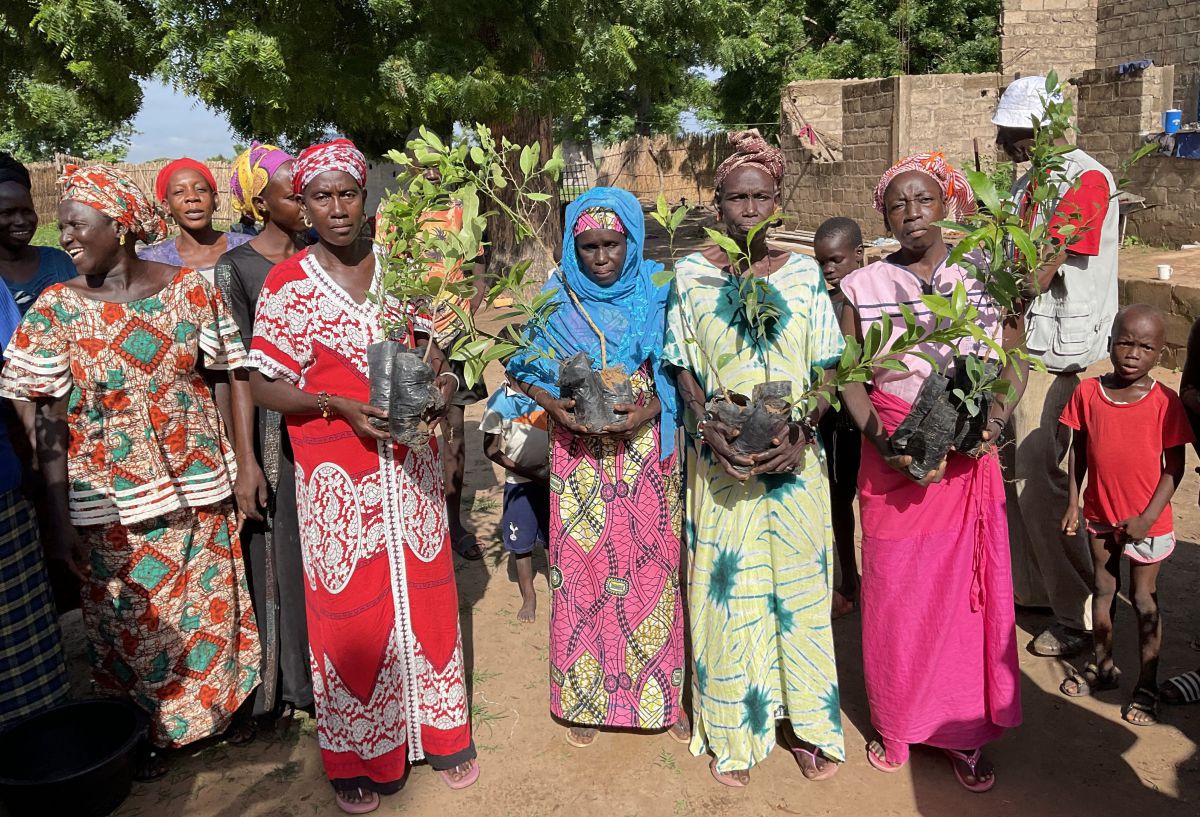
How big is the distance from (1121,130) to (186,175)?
1172cm

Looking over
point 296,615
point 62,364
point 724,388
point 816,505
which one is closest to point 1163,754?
point 816,505

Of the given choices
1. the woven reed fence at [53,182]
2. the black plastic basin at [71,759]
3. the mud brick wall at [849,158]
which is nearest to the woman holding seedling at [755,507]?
the black plastic basin at [71,759]

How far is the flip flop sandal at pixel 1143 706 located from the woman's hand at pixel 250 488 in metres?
3.27

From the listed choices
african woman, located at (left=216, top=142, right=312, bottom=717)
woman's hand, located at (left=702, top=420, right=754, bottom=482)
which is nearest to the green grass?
african woman, located at (left=216, top=142, right=312, bottom=717)

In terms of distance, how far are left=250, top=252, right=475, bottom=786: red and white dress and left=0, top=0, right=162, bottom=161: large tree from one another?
28.0 ft

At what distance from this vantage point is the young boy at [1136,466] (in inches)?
129

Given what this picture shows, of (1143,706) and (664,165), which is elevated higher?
(664,165)

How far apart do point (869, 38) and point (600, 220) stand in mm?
22989

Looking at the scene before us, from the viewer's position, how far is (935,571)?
3.00 meters

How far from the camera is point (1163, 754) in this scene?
10.4 feet

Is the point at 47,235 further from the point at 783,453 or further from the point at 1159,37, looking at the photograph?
the point at 783,453

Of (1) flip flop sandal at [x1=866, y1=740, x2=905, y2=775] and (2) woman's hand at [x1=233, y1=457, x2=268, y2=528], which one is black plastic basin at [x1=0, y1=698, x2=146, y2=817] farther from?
(1) flip flop sandal at [x1=866, y1=740, x2=905, y2=775]

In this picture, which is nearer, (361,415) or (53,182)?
(361,415)

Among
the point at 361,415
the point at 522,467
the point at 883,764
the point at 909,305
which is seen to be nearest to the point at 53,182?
the point at 522,467
